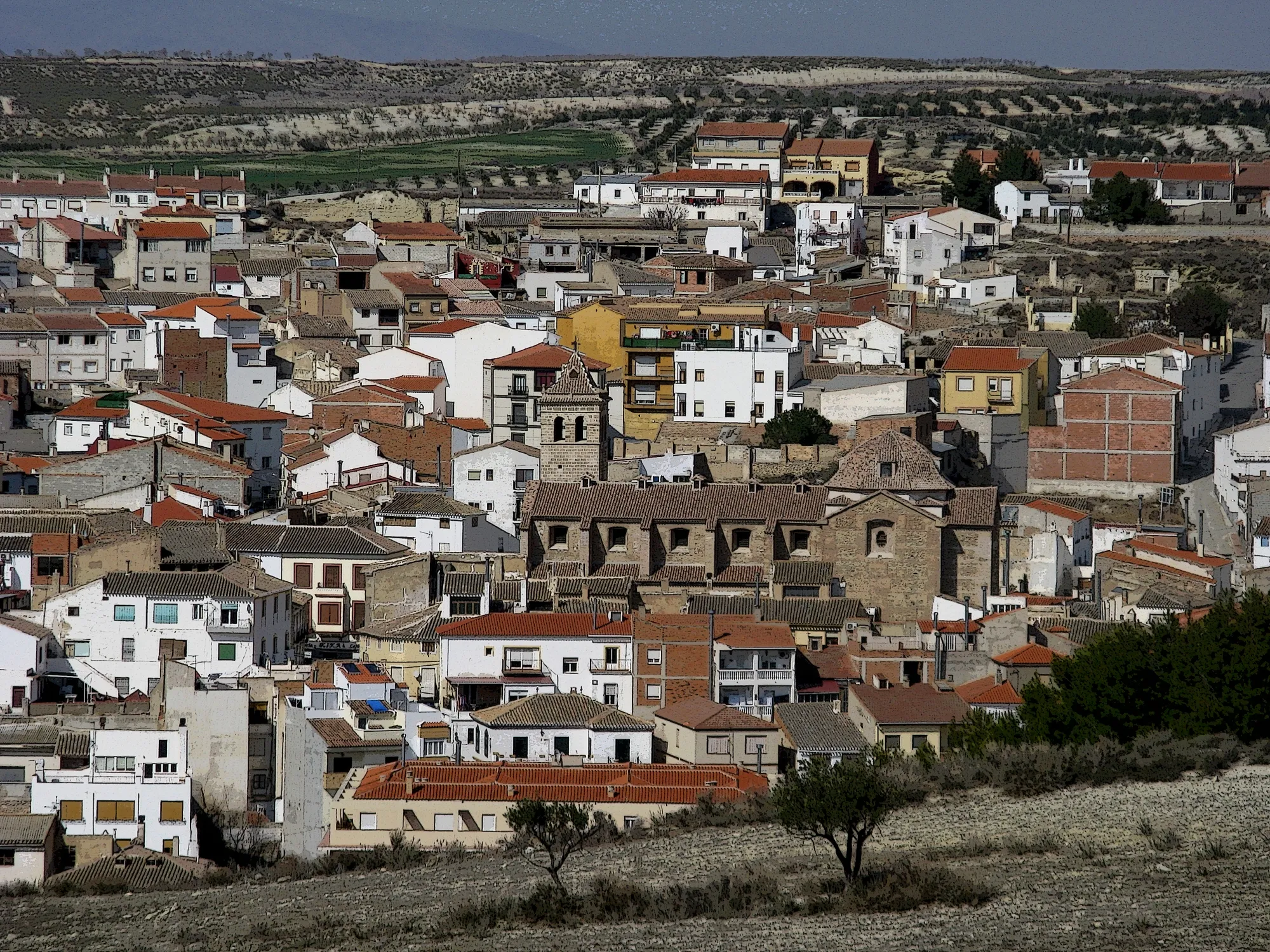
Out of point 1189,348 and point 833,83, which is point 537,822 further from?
point 833,83

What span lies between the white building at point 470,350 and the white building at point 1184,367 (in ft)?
45.1

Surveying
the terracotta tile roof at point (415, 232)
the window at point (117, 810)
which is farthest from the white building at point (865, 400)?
the terracotta tile roof at point (415, 232)

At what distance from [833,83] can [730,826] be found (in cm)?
12059

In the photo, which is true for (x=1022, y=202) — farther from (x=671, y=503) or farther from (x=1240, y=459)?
(x=671, y=503)

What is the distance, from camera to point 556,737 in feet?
128

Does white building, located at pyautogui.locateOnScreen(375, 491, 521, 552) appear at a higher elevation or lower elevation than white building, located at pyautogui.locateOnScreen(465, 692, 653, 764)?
higher

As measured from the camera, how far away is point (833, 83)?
481ft

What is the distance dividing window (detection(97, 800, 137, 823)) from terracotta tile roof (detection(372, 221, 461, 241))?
42.3 m

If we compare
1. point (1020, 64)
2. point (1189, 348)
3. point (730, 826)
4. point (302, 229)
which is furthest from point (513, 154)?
point (730, 826)

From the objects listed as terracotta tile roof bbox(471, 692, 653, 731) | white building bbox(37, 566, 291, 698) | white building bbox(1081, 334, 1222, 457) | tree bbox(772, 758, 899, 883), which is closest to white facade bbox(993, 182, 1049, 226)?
white building bbox(1081, 334, 1222, 457)

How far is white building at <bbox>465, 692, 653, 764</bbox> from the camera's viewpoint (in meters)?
38.7

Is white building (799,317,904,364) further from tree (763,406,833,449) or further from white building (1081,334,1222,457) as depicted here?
tree (763,406,833,449)

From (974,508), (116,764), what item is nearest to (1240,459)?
(974,508)

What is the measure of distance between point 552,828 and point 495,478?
23.9 meters
